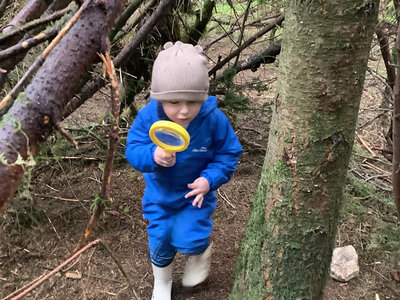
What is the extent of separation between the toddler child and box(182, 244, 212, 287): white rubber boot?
0.04m

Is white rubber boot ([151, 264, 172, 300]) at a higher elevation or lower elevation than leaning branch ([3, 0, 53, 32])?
lower

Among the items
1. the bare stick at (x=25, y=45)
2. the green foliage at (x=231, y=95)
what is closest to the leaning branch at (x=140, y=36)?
the green foliage at (x=231, y=95)

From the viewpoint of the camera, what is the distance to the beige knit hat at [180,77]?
1469 millimetres

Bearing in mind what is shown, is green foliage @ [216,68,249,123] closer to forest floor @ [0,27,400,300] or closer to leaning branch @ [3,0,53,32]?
forest floor @ [0,27,400,300]

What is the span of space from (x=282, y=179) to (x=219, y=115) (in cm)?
50

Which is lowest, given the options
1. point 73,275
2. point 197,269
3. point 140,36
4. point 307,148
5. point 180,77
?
point 73,275

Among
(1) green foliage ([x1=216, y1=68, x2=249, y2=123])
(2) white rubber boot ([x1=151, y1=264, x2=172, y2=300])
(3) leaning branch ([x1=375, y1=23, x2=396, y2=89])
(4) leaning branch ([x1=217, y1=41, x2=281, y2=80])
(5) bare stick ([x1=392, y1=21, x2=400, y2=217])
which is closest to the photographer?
(5) bare stick ([x1=392, y1=21, x2=400, y2=217])

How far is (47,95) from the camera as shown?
602 millimetres

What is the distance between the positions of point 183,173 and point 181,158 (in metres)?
0.08

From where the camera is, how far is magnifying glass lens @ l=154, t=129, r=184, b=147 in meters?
1.44

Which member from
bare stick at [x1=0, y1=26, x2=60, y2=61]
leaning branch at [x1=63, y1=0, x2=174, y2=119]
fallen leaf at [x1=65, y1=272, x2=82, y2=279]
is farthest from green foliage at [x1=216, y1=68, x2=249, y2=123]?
bare stick at [x1=0, y1=26, x2=60, y2=61]

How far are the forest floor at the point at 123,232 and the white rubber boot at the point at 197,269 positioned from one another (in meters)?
0.09

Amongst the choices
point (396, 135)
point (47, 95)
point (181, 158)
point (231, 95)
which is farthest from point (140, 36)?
point (47, 95)

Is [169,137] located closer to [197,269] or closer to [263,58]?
[197,269]
